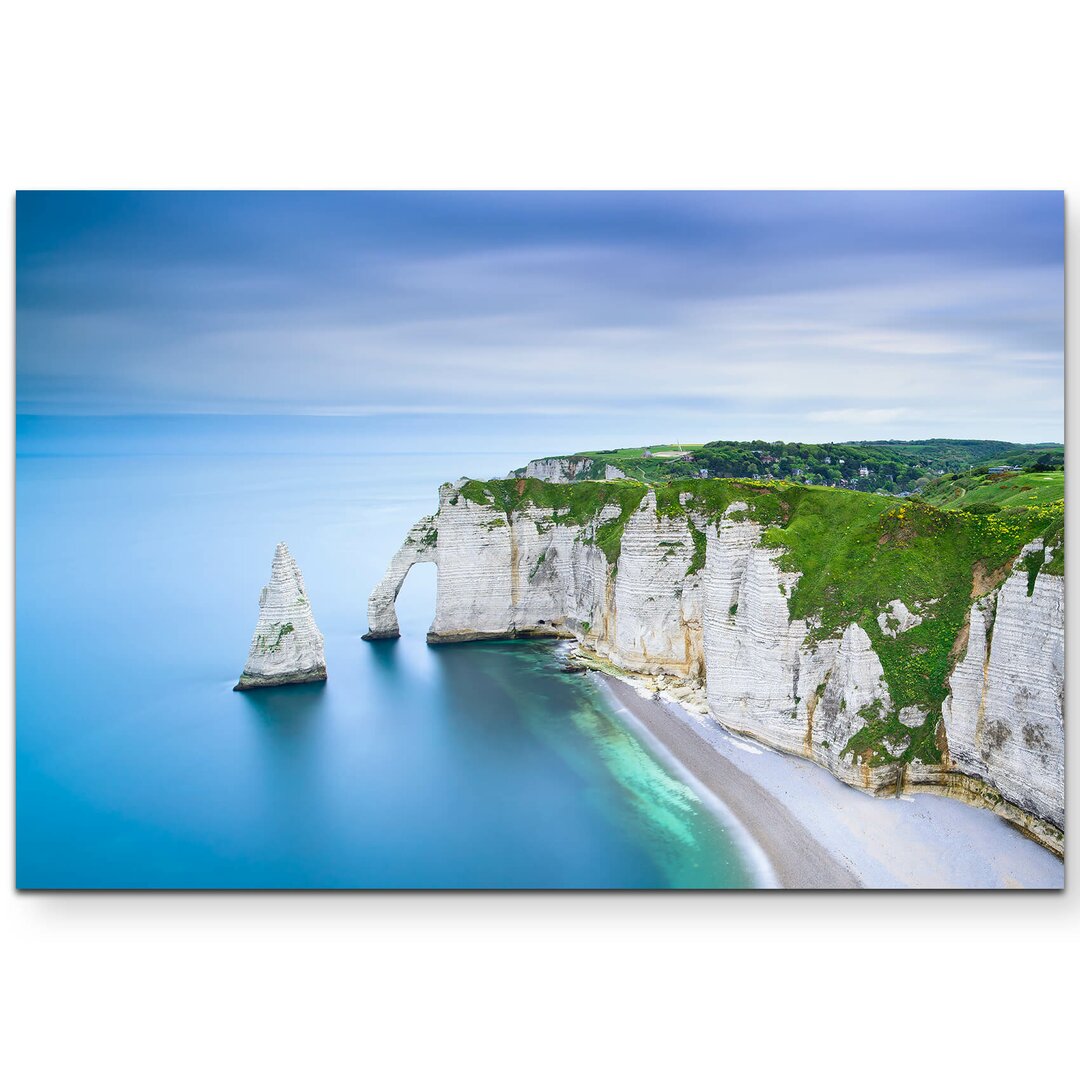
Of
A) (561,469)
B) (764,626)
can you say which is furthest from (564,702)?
(561,469)

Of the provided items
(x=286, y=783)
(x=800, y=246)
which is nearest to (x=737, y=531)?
(x=800, y=246)

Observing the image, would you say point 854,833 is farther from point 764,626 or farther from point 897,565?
point 897,565

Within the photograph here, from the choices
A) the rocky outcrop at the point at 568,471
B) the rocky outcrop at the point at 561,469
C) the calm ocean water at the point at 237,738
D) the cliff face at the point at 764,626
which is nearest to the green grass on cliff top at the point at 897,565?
the cliff face at the point at 764,626

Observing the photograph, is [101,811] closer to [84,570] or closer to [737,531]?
[84,570]

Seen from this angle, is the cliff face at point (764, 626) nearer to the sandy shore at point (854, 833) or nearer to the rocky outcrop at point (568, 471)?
the sandy shore at point (854, 833)

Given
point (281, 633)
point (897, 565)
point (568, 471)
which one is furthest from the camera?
point (568, 471)

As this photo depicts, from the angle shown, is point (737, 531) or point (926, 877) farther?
point (737, 531)
